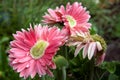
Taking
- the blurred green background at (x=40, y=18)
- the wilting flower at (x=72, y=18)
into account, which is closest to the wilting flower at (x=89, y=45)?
the wilting flower at (x=72, y=18)

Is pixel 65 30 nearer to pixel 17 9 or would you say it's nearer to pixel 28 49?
pixel 28 49

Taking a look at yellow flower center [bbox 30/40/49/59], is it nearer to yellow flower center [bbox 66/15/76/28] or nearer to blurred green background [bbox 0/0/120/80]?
yellow flower center [bbox 66/15/76/28]

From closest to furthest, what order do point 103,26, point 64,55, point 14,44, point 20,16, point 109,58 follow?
point 14,44 < point 64,55 < point 109,58 < point 20,16 < point 103,26

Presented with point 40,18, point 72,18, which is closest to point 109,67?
point 72,18

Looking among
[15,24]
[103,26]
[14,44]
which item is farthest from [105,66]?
[103,26]

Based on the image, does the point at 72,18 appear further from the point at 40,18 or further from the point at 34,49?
the point at 40,18

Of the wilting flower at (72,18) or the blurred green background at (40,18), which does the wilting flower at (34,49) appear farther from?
the blurred green background at (40,18)

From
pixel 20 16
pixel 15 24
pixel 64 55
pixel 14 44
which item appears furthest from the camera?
pixel 15 24

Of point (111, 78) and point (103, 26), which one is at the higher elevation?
point (103, 26)
